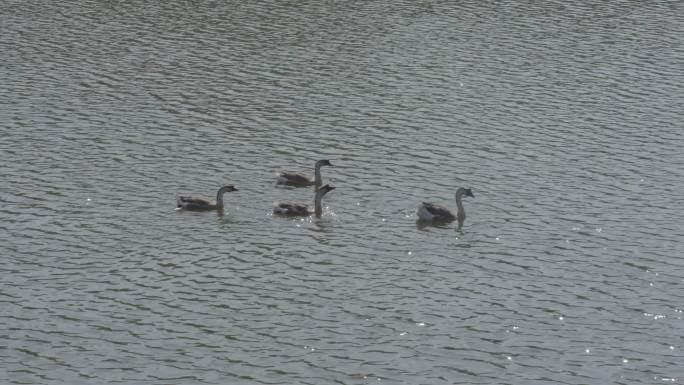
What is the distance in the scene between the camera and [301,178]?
4881cm

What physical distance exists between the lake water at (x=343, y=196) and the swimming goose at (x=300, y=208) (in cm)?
39

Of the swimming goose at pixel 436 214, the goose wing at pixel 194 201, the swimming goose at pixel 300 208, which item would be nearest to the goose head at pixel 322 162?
the swimming goose at pixel 300 208

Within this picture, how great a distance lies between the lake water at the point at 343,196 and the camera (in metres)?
34.0

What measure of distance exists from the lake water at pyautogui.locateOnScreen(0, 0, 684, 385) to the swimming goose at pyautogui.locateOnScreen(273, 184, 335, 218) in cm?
39

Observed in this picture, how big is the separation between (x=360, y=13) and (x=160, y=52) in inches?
599

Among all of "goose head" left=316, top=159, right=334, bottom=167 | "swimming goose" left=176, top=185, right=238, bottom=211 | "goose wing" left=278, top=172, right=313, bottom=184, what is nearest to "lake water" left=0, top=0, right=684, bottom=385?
"goose wing" left=278, top=172, right=313, bottom=184

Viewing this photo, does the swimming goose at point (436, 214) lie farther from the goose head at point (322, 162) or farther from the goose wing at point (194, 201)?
the goose wing at point (194, 201)

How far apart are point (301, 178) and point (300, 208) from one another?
3401 mm

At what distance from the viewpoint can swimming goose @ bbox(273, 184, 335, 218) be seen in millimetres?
45250

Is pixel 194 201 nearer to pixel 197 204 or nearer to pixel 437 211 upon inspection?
pixel 197 204

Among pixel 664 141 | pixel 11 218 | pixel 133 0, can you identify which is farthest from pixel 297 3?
pixel 11 218

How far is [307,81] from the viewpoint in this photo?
63.3 metres

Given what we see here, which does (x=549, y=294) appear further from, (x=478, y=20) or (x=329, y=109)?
(x=478, y=20)

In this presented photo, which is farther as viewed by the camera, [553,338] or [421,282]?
[421,282]
